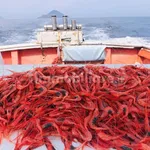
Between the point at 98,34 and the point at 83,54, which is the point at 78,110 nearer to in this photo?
the point at 83,54

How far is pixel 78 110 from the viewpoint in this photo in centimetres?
136

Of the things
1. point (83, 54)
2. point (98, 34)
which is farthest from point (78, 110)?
point (98, 34)

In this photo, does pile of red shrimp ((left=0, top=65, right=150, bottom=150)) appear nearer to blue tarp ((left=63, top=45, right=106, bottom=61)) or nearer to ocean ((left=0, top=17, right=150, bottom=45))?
blue tarp ((left=63, top=45, right=106, bottom=61))

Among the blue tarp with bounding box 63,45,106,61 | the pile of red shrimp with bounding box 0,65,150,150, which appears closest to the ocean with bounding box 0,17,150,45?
the blue tarp with bounding box 63,45,106,61

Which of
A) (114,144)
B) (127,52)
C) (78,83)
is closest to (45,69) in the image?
(78,83)

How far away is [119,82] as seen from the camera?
161cm

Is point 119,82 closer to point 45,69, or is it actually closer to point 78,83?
point 78,83

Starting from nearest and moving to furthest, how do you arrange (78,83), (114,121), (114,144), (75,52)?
(114,144), (114,121), (78,83), (75,52)

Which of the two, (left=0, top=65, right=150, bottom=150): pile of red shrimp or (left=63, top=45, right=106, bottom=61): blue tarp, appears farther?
(left=63, top=45, right=106, bottom=61): blue tarp

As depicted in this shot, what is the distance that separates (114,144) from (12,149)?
0.53 metres

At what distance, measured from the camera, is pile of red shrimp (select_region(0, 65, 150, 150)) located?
1.19 meters

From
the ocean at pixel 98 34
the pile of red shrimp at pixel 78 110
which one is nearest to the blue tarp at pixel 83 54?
the pile of red shrimp at pixel 78 110

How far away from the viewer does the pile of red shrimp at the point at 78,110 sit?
119 cm

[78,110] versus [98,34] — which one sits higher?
[78,110]
